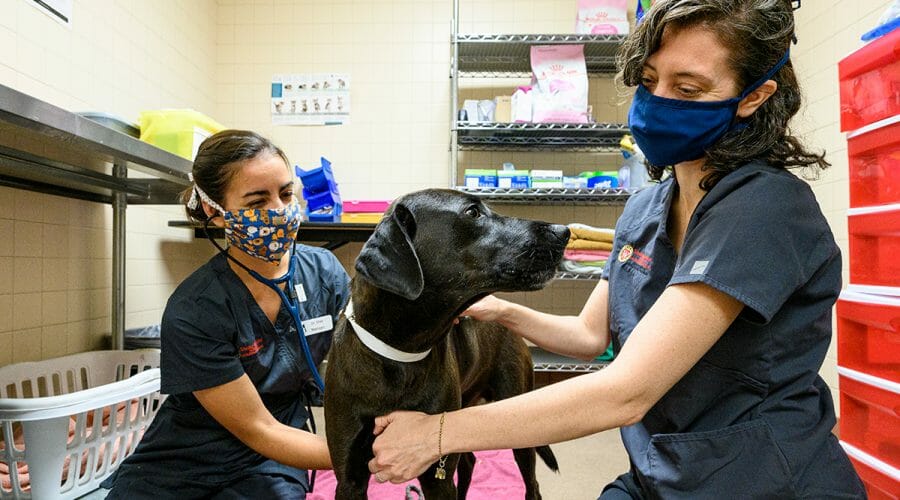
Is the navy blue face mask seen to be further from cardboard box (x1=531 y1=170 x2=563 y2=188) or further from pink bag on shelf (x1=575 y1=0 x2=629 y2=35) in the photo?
pink bag on shelf (x1=575 y1=0 x2=629 y2=35)

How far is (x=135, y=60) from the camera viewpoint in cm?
313

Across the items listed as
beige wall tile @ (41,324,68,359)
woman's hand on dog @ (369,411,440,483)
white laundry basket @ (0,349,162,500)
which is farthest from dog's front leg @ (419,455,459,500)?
beige wall tile @ (41,324,68,359)

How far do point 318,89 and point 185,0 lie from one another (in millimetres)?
1022

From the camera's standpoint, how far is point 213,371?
52.1 inches

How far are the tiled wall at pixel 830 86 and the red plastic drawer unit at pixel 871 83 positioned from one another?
113cm

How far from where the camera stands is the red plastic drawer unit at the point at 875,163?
1.43 m

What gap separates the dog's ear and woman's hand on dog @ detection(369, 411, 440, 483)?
223 mm

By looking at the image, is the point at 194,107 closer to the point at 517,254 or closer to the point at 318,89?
the point at 318,89

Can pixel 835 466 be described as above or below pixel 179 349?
below

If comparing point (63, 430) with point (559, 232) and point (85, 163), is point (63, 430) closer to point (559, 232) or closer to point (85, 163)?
point (85, 163)

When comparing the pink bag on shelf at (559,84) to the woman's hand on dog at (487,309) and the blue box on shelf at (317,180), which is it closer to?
the blue box on shelf at (317,180)

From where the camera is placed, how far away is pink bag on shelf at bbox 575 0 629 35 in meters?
3.48

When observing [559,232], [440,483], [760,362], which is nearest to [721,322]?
[760,362]

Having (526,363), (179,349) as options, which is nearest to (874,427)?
(526,363)
